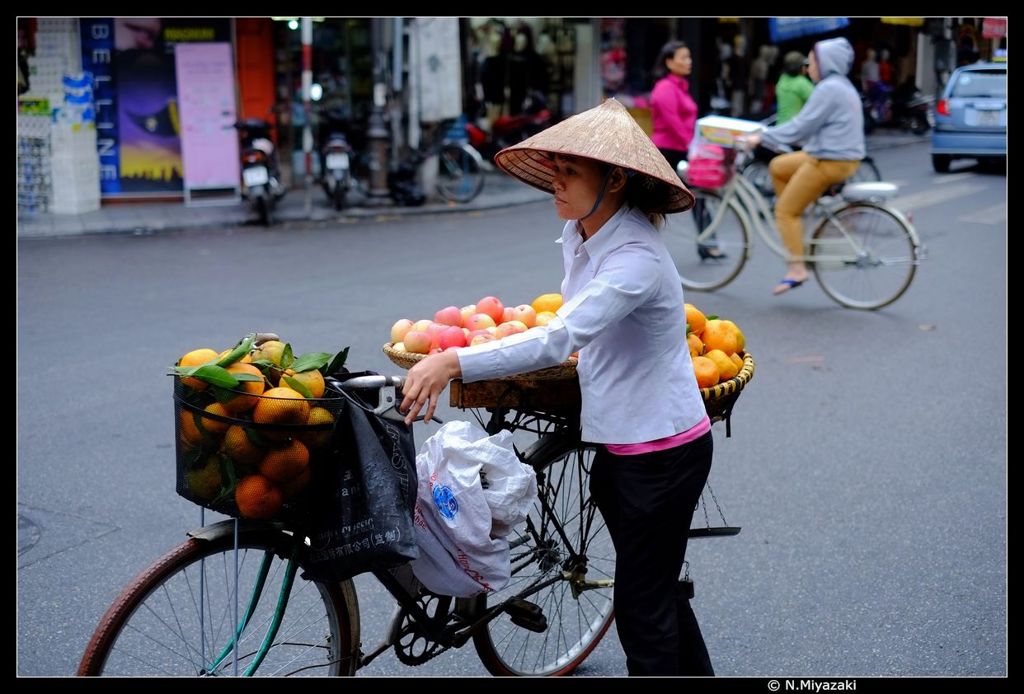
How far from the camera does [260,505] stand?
2.38m

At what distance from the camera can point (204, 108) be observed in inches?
555

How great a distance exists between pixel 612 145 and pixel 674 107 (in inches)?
307

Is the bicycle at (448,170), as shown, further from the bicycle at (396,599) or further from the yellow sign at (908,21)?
the yellow sign at (908,21)

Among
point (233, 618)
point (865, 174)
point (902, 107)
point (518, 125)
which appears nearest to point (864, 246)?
point (233, 618)

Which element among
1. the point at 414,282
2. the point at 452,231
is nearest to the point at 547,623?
the point at 414,282

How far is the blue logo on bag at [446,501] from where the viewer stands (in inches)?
106

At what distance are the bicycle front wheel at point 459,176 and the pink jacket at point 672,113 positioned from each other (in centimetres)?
454

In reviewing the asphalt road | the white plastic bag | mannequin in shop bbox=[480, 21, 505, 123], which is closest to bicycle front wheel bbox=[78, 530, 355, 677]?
the white plastic bag

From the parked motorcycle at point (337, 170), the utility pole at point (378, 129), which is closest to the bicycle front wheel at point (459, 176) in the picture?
the utility pole at point (378, 129)

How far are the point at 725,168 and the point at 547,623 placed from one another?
5.97 metres

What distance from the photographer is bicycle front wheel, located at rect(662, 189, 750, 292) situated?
8.66 meters

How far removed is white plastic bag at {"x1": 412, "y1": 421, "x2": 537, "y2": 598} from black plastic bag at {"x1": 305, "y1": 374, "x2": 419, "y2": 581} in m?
0.20

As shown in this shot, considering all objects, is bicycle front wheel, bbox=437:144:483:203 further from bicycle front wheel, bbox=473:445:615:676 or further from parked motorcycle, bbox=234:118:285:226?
bicycle front wheel, bbox=473:445:615:676

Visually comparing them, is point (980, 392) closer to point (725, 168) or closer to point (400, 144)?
point (725, 168)
